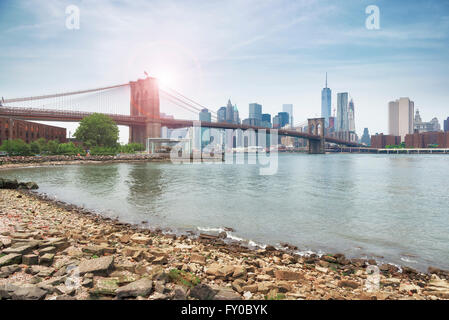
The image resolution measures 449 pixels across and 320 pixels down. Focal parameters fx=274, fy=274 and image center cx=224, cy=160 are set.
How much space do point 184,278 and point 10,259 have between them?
3304 millimetres

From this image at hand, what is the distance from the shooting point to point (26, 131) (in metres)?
72.9

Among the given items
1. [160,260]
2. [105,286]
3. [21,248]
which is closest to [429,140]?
[160,260]

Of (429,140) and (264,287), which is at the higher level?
(429,140)

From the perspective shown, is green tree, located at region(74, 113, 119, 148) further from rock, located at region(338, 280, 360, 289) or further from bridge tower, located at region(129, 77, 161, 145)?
rock, located at region(338, 280, 360, 289)

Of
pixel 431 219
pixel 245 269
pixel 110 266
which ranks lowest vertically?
pixel 431 219

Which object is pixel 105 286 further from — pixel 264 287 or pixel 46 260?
pixel 264 287

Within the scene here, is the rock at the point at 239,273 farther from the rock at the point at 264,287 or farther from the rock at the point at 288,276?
the rock at the point at 288,276

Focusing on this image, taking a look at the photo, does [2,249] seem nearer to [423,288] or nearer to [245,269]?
[245,269]

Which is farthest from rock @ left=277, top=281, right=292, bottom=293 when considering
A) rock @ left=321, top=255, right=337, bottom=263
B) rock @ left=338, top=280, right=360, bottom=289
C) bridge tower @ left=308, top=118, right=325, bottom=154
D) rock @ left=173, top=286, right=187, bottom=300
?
bridge tower @ left=308, top=118, right=325, bottom=154

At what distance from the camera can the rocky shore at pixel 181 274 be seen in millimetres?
4320
